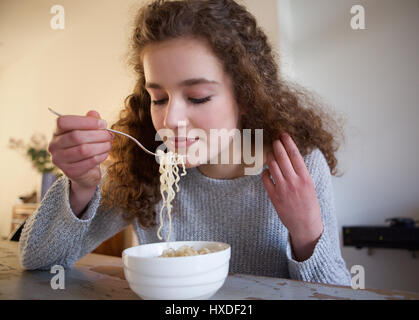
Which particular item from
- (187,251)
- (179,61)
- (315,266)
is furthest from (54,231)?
(315,266)

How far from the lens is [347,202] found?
2135 millimetres

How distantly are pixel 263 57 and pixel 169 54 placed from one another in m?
0.34

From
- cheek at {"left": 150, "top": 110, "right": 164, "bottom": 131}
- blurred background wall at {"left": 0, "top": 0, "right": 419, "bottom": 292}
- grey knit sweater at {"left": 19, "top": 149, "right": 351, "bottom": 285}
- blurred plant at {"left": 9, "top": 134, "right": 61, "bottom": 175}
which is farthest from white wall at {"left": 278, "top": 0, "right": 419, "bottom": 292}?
blurred plant at {"left": 9, "top": 134, "right": 61, "bottom": 175}

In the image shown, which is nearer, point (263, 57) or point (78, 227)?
point (78, 227)

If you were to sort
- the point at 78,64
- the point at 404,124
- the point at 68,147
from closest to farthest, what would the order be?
the point at 68,147, the point at 404,124, the point at 78,64

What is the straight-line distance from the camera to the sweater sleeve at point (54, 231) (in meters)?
0.76

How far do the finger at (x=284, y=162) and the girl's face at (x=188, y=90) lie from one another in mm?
155

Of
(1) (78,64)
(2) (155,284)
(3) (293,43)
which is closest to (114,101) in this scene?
(1) (78,64)

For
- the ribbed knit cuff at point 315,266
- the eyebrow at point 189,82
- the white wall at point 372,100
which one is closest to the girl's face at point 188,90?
the eyebrow at point 189,82

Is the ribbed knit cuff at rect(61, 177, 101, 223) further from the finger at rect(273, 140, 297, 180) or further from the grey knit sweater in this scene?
the finger at rect(273, 140, 297, 180)

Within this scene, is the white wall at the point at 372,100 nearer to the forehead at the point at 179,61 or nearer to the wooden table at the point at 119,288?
the forehead at the point at 179,61

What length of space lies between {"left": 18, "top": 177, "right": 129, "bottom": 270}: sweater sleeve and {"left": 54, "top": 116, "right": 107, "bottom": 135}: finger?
0.17 m

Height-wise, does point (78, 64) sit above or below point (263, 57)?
above
